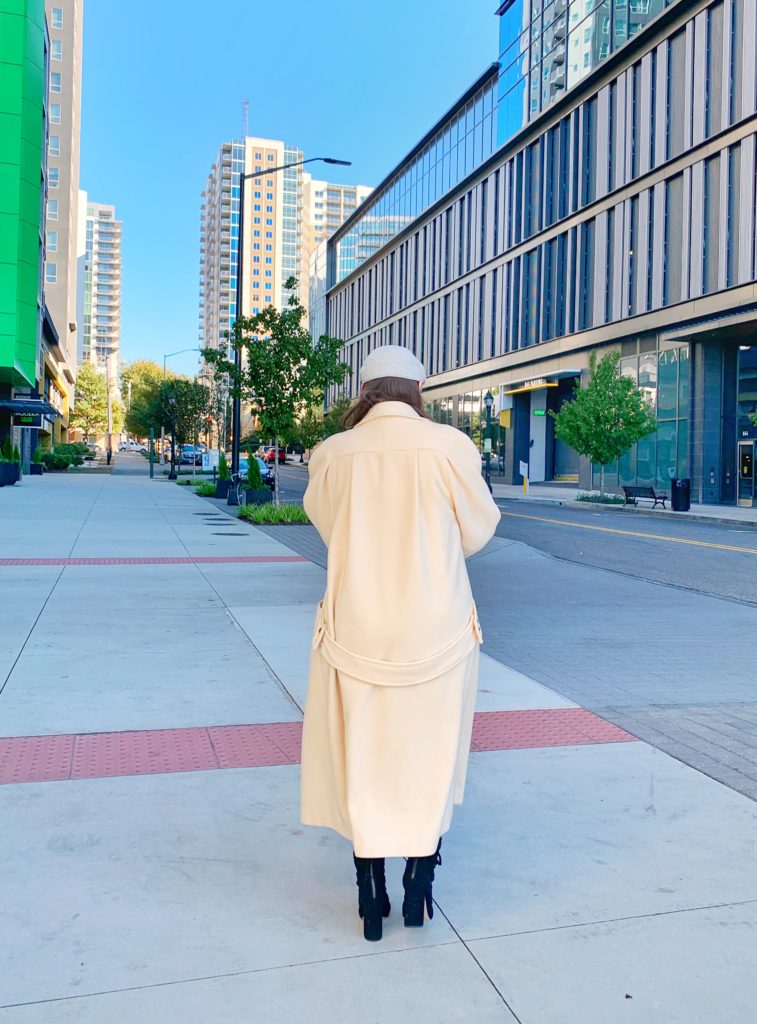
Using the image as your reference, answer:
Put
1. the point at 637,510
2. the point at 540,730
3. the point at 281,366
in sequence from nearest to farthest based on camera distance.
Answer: the point at 540,730 → the point at 281,366 → the point at 637,510

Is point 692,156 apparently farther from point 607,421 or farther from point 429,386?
point 429,386

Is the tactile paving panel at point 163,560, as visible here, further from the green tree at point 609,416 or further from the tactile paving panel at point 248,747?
the green tree at point 609,416

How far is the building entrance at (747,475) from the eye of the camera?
34.8 m

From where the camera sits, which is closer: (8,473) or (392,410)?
(392,410)

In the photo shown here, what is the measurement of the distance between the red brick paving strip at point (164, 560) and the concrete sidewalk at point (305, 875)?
20.8 ft

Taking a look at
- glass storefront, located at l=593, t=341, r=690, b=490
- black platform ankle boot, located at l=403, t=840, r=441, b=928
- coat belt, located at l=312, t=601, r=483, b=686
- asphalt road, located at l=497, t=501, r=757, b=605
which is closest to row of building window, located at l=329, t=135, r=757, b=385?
glass storefront, located at l=593, t=341, r=690, b=490

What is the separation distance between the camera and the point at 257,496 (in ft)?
81.1

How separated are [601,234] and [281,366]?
84.9 ft

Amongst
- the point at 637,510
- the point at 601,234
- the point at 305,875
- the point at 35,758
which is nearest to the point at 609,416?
the point at 637,510

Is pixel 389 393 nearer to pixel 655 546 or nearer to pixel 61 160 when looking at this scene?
pixel 655 546

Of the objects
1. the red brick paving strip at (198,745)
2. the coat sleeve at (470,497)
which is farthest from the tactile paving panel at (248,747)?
the coat sleeve at (470,497)

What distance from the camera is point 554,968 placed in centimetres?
278

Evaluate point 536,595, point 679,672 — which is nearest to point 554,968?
point 679,672

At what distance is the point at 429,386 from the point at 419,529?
64.2 metres
